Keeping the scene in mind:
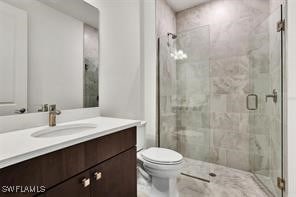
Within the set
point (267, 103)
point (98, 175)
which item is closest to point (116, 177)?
point (98, 175)

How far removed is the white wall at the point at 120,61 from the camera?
1.84 metres

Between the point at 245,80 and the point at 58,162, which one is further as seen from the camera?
the point at 245,80

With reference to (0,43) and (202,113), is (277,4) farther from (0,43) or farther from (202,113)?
(0,43)

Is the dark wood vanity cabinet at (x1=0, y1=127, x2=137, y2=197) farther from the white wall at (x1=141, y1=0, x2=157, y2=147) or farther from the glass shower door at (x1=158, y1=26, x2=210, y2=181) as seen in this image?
the glass shower door at (x1=158, y1=26, x2=210, y2=181)

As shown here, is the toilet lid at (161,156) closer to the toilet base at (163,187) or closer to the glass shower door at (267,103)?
the toilet base at (163,187)

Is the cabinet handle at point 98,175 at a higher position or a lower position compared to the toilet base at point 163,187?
higher

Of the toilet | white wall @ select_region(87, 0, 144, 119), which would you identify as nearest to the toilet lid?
the toilet

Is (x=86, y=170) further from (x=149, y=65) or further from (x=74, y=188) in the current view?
(x=149, y=65)

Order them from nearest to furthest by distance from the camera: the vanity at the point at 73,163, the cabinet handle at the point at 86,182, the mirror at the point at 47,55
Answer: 1. the vanity at the point at 73,163
2. the cabinet handle at the point at 86,182
3. the mirror at the point at 47,55

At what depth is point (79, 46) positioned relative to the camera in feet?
5.20

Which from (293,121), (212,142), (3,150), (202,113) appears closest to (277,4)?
(293,121)

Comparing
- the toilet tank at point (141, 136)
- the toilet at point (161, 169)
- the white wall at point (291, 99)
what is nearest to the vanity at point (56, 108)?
the toilet at point (161, 169)

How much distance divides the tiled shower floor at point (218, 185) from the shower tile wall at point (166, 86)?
476 mm

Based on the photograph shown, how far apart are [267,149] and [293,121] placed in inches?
25.5
